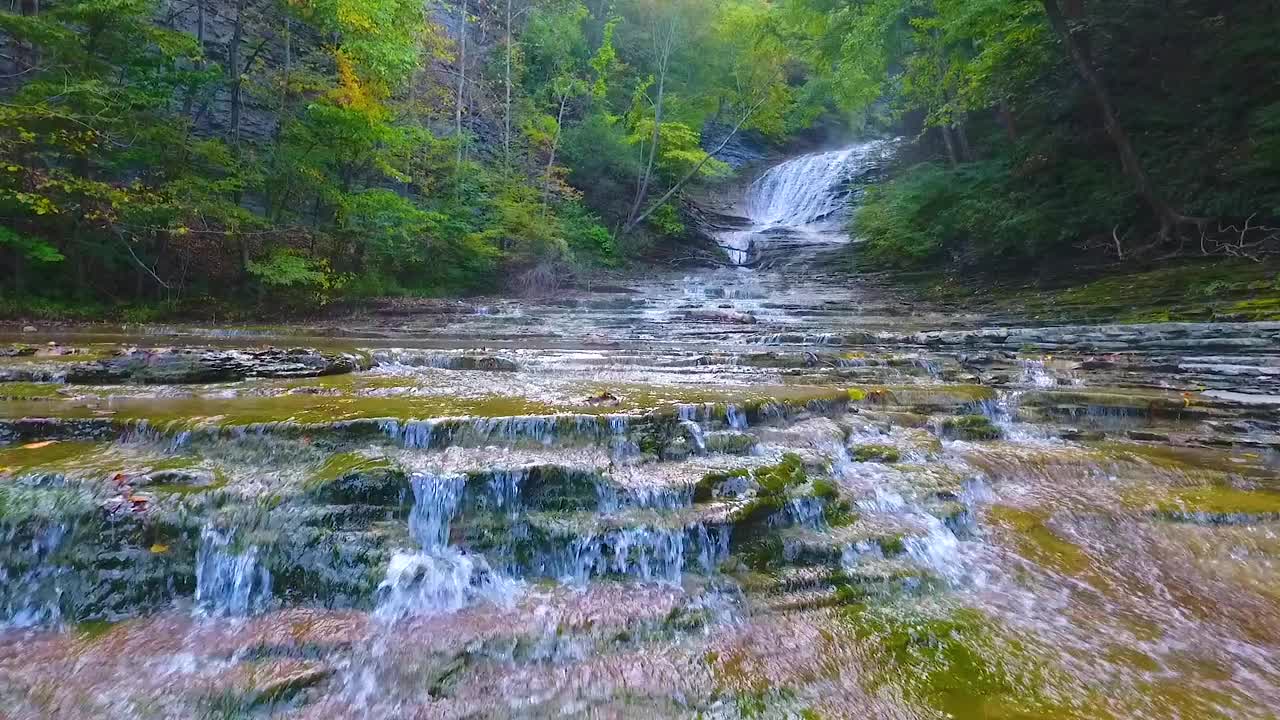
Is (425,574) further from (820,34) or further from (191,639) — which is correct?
(820,34)

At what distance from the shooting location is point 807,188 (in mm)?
25453

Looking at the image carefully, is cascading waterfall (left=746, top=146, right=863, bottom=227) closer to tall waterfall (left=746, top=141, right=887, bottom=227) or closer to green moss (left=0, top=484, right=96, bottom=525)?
tall waterfall (left=746, top=141, right=887, bottom=227)

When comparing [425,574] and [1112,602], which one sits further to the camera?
[425,574]

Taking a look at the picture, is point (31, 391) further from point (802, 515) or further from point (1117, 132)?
point (1117, 132)

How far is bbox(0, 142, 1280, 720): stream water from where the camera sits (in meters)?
2.59

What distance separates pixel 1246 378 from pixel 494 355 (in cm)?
775

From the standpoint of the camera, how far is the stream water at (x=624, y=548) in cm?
259

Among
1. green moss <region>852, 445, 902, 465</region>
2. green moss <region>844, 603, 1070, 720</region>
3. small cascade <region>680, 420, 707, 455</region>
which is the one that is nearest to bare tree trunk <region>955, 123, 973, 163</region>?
green moss <region>852, 445, 902, 465</region>

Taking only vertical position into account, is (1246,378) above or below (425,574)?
above

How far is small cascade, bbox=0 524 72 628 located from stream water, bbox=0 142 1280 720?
12 mm

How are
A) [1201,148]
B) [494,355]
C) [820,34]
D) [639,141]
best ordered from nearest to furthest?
1. [494,355]
2. [1201,148]
3. [820,34]
4. [639,141]

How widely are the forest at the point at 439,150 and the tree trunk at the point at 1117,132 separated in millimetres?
59

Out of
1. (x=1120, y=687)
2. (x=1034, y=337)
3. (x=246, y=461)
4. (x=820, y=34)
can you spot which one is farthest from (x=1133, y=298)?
(x=820, y=34)

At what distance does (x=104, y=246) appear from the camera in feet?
34.1
